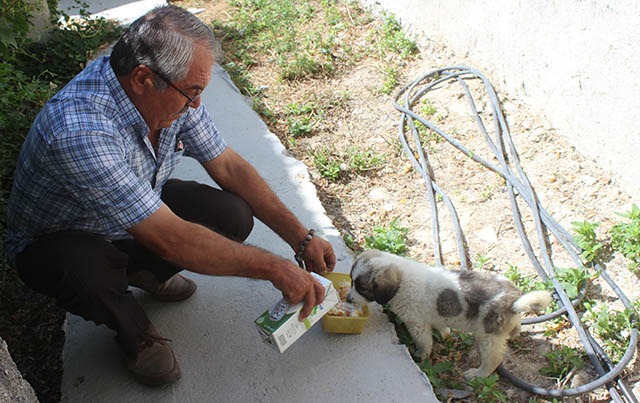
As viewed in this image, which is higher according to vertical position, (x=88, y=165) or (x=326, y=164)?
(x=88, y=165)

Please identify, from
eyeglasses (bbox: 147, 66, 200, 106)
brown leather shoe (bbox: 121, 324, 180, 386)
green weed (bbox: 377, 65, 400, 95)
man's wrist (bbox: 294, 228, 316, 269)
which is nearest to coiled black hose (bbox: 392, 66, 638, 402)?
green weed (bbox: 377, 65, 400, 95)

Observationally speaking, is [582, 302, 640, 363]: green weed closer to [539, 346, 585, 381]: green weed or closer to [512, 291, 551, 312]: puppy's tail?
[539, 346, 585, 381]: green weed

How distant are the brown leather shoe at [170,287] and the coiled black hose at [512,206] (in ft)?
5.20

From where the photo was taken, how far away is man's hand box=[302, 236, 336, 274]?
2.61 meters

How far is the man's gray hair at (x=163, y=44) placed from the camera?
80.5 inches

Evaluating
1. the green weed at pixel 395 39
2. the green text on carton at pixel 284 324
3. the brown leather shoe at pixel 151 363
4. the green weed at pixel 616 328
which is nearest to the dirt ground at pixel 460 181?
the green weed at pixel 616 328

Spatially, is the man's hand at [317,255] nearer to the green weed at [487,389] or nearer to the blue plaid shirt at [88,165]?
the blue plaid shirt at [88,165]

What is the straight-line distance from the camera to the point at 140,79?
83.0 inches

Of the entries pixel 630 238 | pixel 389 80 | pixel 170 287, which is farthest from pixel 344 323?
pixel 389 80

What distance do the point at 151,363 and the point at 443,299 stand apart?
1.51m

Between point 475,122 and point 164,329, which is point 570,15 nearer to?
point 475,122

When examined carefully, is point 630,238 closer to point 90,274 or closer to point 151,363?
point 151,363

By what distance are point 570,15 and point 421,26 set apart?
1.99 m

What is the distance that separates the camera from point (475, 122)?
4.27 m
